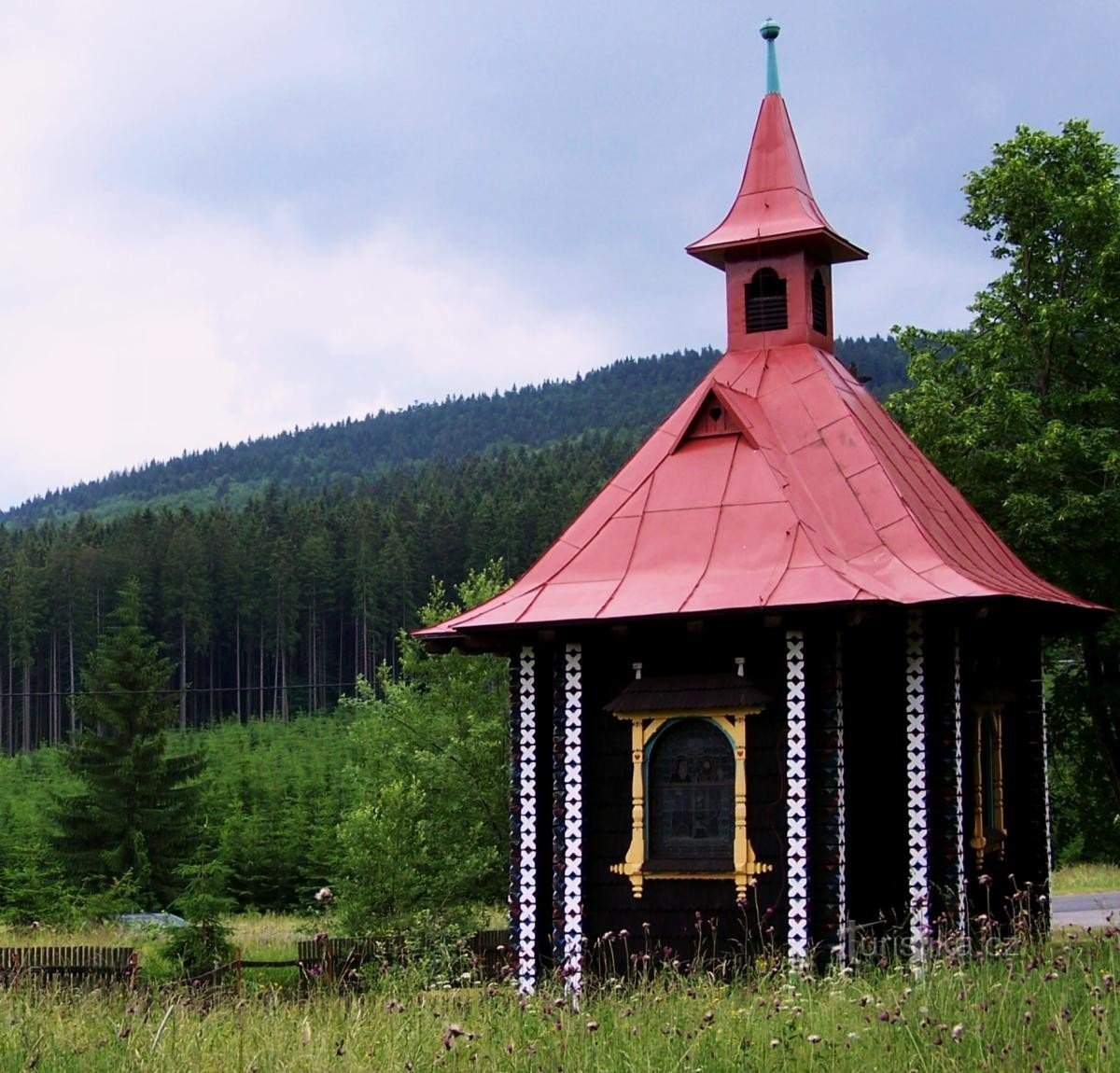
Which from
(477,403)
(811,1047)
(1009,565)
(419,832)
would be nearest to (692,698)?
(1009,565)

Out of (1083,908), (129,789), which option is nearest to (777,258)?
(1083,908)

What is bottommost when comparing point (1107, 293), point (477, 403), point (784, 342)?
point (784, 342)

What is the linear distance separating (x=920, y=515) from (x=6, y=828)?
Result: 33996 millimetres

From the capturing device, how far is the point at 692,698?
47.9 ft

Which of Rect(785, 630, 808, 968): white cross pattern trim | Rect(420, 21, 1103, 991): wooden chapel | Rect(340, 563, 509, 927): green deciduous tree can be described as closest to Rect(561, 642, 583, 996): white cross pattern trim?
Rect(420, 21, 1103, 991): wooden chapel

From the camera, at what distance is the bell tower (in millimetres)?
18375

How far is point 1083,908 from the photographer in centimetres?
2445

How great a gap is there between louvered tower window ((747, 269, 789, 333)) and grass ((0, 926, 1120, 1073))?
991 centimetres

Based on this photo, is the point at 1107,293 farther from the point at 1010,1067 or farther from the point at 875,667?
the point at 1010,1067

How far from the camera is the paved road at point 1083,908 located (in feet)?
→ 70.4

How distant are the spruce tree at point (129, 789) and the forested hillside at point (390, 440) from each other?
4065 inches

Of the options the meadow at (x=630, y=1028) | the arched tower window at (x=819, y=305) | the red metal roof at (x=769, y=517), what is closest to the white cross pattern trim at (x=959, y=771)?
the red metal roof at (x=769, y=517)

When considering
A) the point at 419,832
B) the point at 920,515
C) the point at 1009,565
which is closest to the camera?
the point at 920,515

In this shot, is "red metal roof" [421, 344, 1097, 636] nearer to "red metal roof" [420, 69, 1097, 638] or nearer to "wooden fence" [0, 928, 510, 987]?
"red metal roof" [420, 69, 1097, 638]
